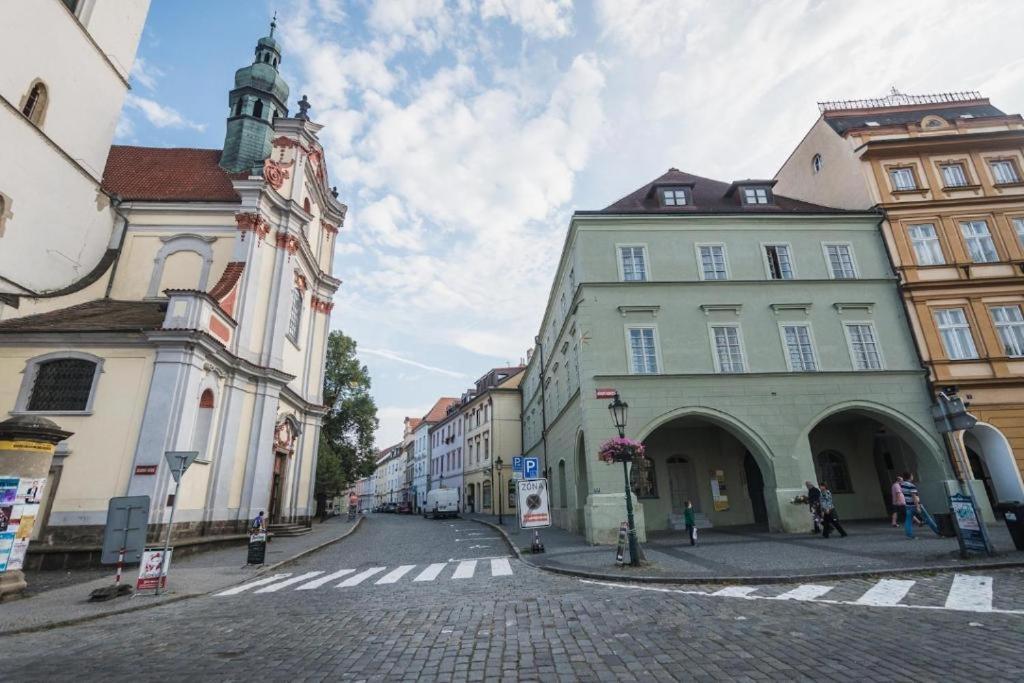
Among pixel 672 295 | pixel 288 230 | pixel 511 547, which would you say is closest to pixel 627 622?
pixel 511 547

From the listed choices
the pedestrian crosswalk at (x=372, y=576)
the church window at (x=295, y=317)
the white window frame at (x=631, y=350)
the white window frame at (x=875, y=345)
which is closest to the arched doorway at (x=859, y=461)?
the white window frame at (x=875, y=345)

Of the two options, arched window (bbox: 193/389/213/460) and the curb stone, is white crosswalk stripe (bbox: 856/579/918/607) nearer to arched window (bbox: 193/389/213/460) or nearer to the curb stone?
the curb stone

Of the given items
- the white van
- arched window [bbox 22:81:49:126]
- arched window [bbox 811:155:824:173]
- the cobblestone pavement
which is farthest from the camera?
the white van

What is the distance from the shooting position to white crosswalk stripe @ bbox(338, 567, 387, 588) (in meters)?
10.7

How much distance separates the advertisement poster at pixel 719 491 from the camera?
69.2 feet

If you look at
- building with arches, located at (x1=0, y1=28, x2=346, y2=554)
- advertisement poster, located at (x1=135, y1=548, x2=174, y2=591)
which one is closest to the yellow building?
advertisement poster, located at (x1=135, y1=548, x2=174, y2=591)

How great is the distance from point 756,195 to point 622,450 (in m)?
15.7

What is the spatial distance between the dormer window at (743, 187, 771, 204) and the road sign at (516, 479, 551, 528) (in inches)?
629

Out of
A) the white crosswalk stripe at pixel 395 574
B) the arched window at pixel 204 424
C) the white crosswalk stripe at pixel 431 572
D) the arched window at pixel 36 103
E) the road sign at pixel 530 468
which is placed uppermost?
the arched window at pixel 36 103

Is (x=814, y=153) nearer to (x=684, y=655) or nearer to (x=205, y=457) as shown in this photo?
(x=684, y=655)

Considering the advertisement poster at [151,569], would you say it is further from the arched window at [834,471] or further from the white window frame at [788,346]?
the arched window at [834,471]

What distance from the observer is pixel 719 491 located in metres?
21.3

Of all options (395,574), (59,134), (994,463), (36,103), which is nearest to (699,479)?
(994,463)

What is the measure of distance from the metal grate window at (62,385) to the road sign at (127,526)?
6.99 metres
